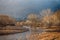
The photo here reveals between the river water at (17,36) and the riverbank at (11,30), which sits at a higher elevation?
the riverbank at (11,30)

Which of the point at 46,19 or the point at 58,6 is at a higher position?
the point at 58,6

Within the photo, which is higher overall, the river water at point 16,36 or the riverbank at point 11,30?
the riverbank at point 11,30

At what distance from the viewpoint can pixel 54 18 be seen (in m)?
3.46

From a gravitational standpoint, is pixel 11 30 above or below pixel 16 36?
above

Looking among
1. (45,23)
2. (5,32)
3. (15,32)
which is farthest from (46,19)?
(5,32)

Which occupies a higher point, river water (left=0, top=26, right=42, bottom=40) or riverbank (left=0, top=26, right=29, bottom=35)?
Answer: riverbank (left=0, top=26, right=29, bottom=35)

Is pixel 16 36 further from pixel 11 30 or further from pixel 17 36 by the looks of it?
pixel 11 30

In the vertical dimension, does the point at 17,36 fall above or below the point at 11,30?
below

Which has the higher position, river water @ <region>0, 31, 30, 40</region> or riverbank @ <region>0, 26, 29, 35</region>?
riverbank @ <region>0, 26, 29, 35</region>

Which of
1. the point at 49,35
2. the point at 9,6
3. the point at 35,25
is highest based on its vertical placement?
the point at 9,6

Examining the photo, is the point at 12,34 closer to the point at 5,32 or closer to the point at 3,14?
the point at 5,32

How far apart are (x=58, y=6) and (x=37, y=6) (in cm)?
52

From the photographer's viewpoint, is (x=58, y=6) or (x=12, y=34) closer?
(x=12, y=34)

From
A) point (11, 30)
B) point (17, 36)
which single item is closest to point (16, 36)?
point (17, 36)
